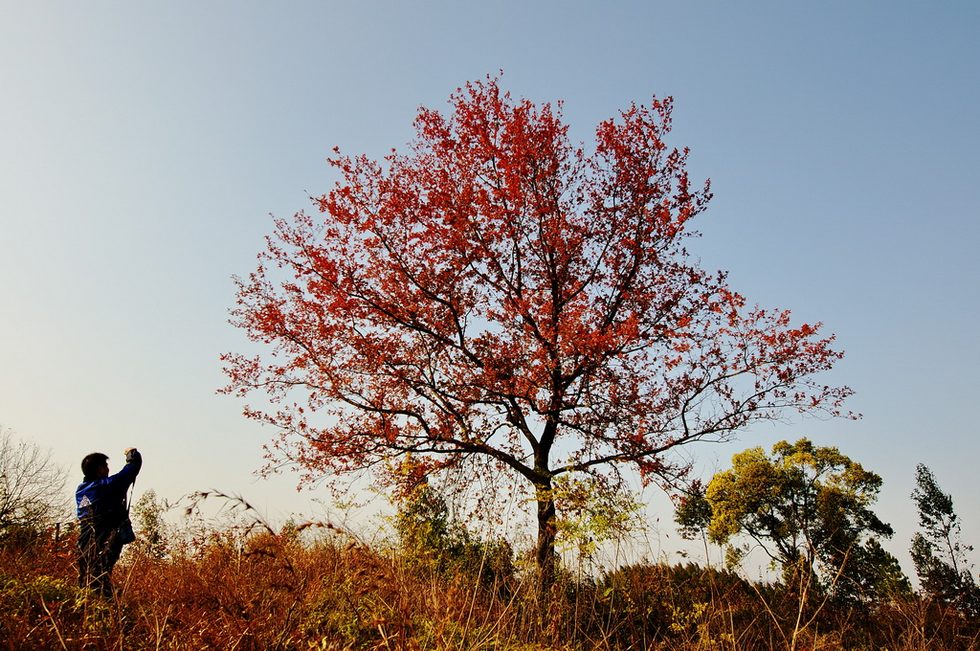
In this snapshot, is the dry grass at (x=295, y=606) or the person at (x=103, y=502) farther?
the person at (x=103, y=502)

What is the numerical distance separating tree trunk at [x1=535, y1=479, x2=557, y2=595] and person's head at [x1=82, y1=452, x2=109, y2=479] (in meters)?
5.20

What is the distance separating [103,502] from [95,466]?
0.44 m

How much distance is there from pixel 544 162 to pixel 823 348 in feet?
19.0

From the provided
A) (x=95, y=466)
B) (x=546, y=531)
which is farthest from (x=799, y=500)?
(x=95, y=466)

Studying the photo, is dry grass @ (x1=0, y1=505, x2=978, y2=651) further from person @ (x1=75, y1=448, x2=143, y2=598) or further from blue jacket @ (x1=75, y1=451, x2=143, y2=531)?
blue jacket @ (x1=75, y1=451, x2=143, y2=531)

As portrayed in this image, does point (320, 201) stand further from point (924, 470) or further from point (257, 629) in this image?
point (924, 470)

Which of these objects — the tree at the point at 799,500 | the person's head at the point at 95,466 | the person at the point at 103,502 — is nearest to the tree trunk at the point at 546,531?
the person at the point at 103,502

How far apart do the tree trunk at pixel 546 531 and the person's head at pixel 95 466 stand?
5.20 metres

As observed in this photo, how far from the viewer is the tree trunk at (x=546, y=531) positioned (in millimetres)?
8332

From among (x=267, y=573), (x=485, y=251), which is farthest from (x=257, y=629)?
(x=485, y=251)

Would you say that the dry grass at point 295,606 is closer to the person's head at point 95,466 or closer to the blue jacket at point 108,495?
the blue jacket at point 108,495

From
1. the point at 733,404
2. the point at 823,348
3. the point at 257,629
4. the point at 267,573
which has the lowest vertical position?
the point at 257,629

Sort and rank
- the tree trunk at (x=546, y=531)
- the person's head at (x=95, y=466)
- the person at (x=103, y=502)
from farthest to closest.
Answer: the tree trunk at (x=546, y=531)
the person's head at (x=95, y=466)
the person at (x=103, y=502)

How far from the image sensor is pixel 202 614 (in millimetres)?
4438
